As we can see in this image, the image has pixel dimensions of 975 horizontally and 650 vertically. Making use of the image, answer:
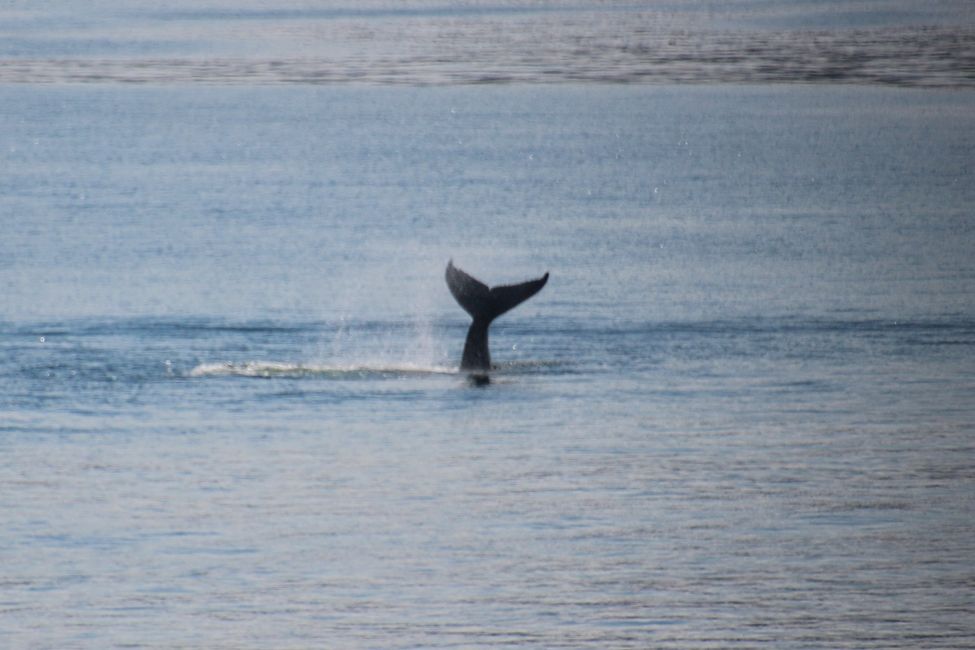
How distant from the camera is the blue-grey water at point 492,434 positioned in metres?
18.8

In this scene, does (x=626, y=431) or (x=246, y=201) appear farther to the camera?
(x=246, y=201)

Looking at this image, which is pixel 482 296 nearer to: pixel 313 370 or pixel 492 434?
pixel 492 434

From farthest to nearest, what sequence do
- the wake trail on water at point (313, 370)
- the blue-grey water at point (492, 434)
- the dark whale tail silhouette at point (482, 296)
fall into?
the wake trail on water at point (313, 370) < the dark whale tail silhouette at point (482, 296) < the blue-grey water at point (492, 434)

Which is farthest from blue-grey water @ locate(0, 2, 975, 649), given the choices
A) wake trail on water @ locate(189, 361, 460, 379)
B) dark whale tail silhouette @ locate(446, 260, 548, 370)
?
dark whale tail silhouette @ locate(446, 260, 548, 370)

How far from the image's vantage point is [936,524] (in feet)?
70.8

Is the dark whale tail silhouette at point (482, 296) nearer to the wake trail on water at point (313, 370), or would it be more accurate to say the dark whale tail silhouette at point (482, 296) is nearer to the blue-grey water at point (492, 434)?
the blue-grey water at point (492, 434)

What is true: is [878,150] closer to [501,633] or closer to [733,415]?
[733,415]

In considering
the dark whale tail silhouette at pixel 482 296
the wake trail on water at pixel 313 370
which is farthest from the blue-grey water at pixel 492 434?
the dark whale tail silhouette at pixel 482 296

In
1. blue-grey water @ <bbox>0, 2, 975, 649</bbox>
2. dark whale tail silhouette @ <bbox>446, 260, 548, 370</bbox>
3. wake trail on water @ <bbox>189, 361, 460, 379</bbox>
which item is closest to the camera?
blue-grey water @ <bbox>0, 2, 975, 649</bbox>

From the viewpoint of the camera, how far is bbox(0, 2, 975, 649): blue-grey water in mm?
18844

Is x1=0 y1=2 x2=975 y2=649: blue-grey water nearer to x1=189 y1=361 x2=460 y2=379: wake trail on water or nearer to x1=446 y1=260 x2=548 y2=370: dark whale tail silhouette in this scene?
x1=189 y1=361 x2=460 y2=379: wake trail on water

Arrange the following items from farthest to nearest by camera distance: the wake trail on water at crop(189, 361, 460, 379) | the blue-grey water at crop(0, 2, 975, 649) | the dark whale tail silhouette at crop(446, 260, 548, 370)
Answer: the wake trail on water at crop(189, 361, 460, 379) < the dark whale tail silhouette at crop(446, 260, 548, 370) < the blue-grey water at crop(0, 2, 975, 649)

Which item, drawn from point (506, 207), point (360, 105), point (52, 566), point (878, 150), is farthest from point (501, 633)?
point (360, 105)

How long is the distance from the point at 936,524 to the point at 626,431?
16.5ft
